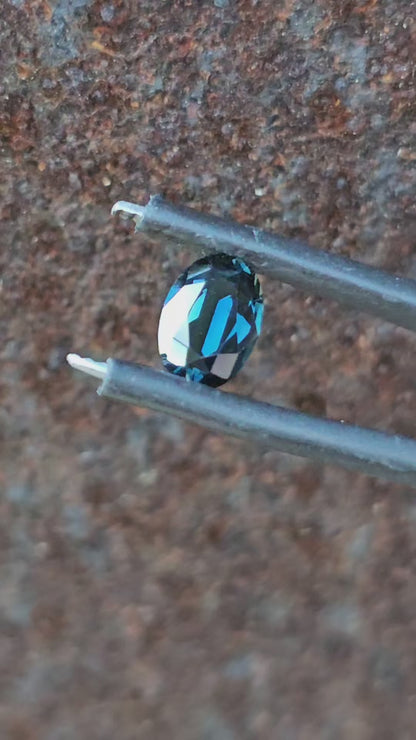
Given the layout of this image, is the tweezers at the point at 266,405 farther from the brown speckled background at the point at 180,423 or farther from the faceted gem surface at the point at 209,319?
the brown speckled background at the point at 180,423

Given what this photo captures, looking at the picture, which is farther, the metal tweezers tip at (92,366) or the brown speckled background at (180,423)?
the brown speckled background at (180,423)

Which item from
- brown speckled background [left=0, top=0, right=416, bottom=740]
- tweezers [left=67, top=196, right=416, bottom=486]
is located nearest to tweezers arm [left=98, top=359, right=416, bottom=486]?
tweezers [left=67, top=196, right=416, bottom=486]

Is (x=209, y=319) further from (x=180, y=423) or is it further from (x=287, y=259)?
(x=180, y=423)

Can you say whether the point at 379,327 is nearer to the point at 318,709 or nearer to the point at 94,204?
the point at 94,204

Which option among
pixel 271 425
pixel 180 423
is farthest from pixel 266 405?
pixel 180 423

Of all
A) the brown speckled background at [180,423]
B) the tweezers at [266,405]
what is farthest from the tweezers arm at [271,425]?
the brown speckled background at [180,423]

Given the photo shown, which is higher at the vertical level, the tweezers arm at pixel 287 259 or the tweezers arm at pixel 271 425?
the tweezers arm at pixel 287 259

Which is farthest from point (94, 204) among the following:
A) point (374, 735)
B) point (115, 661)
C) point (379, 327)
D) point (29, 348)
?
point (374, 735)

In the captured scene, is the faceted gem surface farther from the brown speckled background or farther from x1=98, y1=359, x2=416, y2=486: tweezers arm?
the brown speckled background
